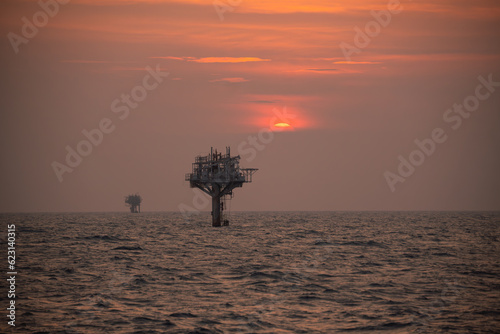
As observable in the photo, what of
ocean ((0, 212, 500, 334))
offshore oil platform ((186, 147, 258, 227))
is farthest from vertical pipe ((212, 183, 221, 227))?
ocean ((0, 212, 500, 334))

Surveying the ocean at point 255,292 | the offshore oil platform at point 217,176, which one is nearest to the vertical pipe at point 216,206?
the offshore oil platform at point 217,176

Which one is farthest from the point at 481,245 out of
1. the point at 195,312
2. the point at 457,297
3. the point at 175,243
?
the point at 195,312

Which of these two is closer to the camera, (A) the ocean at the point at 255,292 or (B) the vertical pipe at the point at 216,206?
(A) the ocean at the point at 255,292

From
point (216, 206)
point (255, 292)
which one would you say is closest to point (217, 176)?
point (216, 206)

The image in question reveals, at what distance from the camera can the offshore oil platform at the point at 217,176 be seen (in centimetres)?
8112

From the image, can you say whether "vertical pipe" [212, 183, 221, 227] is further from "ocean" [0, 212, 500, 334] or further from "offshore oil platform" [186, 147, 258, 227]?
"ocean" [0, 212, 500, 334]

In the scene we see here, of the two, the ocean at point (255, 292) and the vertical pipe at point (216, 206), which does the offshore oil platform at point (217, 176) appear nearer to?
the vertical pipe at point (216, 206)

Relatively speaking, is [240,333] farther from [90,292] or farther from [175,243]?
[175,243]

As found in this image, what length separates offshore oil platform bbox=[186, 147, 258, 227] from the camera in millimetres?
81125

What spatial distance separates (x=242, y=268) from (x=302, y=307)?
11347 millimetres

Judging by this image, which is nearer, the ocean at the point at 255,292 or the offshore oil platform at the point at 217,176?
the ocean at the point at 255,292

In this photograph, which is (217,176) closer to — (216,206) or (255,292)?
(216,206)

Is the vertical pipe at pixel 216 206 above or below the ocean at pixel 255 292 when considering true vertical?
above

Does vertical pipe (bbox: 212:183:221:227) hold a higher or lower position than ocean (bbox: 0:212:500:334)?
higher
